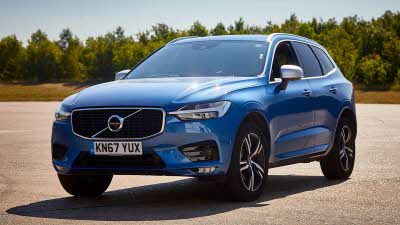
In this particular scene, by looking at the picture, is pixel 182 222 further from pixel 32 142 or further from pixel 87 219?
pixel 32 142

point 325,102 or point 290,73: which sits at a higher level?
point 290,73

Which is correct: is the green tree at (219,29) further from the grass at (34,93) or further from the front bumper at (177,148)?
the front bumper at (177,148)

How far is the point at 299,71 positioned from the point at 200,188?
6.05 feet

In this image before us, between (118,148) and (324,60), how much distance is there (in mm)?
4363

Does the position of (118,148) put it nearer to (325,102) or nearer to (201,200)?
(201,200)

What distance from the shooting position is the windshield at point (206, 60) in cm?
1041

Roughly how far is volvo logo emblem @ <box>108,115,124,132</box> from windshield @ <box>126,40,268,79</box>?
1.51 meters

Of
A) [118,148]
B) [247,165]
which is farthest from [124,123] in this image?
[247,165]

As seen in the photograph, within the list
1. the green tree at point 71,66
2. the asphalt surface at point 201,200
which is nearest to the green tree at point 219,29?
the green tree at point 71,66

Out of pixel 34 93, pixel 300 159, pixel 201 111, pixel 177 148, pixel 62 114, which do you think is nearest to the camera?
pixel 177 148

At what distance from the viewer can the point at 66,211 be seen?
8.95 metres

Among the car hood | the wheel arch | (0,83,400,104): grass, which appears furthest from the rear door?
(0,83,400,104): grass

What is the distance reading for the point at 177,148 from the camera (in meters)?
8.90

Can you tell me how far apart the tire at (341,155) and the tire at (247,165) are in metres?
→ 2.32
